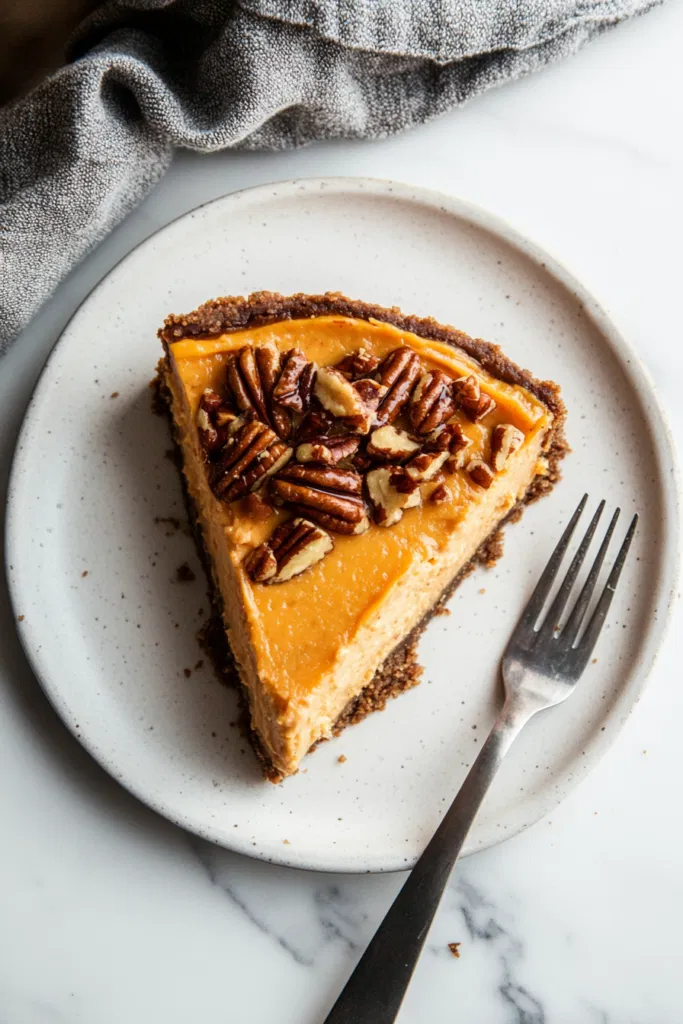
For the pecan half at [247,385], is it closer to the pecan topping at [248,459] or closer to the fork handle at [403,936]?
the pecan topping at [248,459]

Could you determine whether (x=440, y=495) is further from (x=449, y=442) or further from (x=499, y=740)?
(x=499, y=740)

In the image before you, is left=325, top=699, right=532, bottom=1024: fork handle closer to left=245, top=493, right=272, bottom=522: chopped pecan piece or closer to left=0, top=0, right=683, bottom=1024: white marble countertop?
left=0, top=0, right=683, bottom=1024: white marble countertop

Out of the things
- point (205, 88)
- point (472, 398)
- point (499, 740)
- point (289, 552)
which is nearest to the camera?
point (289, 552)

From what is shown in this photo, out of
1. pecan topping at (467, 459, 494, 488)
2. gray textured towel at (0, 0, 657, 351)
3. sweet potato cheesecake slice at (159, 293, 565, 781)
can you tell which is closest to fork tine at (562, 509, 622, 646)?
sweet potato cheesecake slice at (159, 293, 565, 781)

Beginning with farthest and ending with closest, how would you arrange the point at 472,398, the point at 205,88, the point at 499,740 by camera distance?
1. the point at 205,88
2. the point at 499,740
3. the point at 472,398

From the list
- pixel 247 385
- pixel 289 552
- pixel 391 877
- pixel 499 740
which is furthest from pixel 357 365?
pixel 391 877

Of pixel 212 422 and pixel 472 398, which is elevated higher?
pixel 472 398

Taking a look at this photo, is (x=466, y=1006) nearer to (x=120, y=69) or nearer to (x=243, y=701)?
(x=243, y=701)
